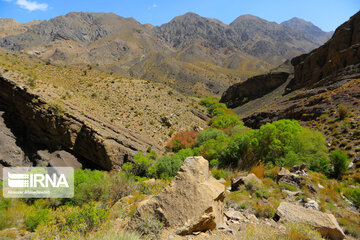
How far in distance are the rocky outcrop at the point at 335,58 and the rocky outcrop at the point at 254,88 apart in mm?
9038

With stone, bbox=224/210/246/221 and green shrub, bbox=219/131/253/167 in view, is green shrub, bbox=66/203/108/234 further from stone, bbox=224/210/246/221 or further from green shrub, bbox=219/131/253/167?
green shrub, bbox=219/131/253/167

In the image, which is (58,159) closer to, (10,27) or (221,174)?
(221,174)

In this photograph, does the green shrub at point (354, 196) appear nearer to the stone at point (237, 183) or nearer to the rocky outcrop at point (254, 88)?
the stone at point (237, 183)

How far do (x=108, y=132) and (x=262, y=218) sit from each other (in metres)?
13.9

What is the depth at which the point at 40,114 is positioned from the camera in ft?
51.1

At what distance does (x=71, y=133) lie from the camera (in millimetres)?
15328

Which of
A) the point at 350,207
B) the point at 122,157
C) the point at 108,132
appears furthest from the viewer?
the point at 108,132

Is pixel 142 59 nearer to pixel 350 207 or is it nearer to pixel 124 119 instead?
pixel 124 119

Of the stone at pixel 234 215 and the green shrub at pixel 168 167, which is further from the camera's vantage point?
the green shrub at pixel 168 167

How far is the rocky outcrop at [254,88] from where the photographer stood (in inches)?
2530

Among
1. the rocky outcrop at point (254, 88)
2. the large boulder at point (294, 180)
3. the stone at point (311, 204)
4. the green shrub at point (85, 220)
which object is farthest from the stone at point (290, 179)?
the rocky outcrop at point (254, 88)

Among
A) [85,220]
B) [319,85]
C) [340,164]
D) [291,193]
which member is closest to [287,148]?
[340,164]

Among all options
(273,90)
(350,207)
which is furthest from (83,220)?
(273,90)

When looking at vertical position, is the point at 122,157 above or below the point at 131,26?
below
